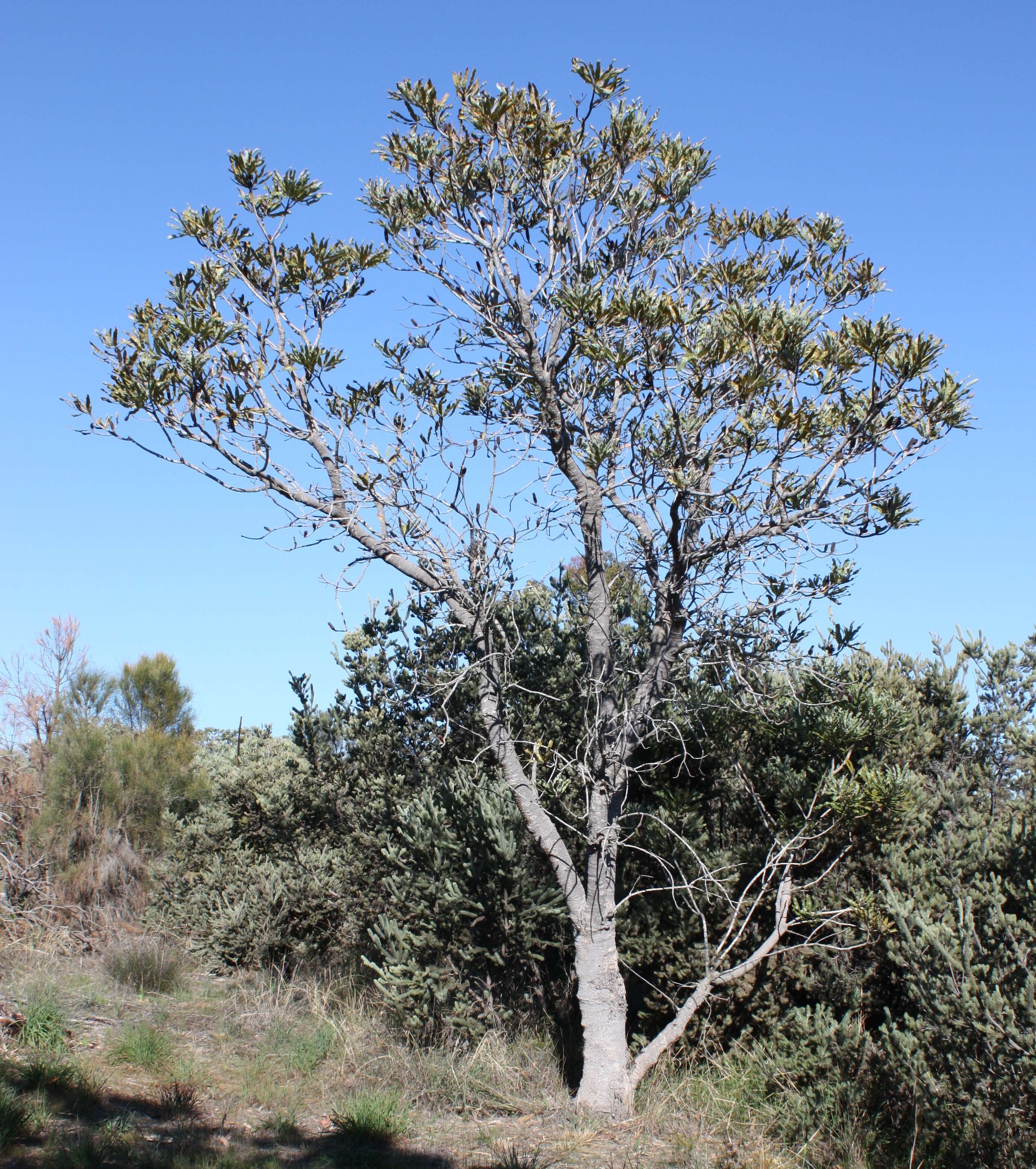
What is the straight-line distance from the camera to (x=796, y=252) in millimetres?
6305

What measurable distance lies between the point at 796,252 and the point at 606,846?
4.13 meters

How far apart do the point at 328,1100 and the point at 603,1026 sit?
1.90 meters

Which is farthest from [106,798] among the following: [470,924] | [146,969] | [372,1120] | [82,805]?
[372,1120]

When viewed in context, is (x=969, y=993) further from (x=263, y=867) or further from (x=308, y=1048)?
(x=263, y=867)

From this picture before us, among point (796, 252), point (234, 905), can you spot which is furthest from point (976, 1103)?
point (234, 905)

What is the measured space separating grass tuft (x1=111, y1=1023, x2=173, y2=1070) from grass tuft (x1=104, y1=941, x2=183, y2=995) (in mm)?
1429

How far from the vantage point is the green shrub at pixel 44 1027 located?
6277 mm

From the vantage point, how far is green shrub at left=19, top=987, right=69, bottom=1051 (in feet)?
20.6

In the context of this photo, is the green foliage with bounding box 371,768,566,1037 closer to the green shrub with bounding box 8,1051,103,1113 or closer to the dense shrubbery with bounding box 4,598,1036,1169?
the dense shrubbery with bounding box 4,598,1036,1169

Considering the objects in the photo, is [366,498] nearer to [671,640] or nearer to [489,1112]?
[671,640]

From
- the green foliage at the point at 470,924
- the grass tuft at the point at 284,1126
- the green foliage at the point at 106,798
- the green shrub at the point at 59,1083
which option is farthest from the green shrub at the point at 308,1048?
the green foliage at the point at 106,798

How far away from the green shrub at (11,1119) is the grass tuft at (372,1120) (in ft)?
5.48

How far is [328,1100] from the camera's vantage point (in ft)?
Result: 19.6

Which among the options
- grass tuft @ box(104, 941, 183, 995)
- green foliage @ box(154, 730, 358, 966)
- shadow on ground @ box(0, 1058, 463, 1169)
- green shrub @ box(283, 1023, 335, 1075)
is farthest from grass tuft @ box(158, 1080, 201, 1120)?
green foliage @ box(154, 730, 358, 966)
